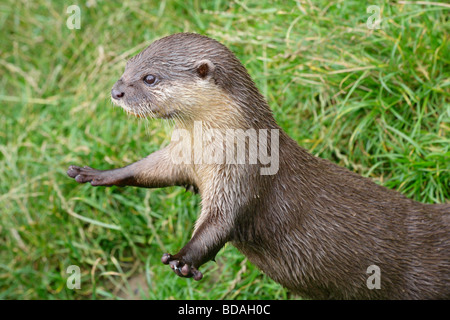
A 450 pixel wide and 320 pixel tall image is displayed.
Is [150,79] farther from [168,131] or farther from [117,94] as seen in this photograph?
[168,131]

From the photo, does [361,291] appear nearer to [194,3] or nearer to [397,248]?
[397,248]

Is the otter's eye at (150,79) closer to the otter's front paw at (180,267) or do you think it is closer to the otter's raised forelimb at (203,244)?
the otter's raised forelimb at (203,244)

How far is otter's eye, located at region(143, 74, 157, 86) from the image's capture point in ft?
7.39

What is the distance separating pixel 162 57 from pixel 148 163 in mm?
512

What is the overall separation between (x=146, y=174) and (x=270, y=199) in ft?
1.83

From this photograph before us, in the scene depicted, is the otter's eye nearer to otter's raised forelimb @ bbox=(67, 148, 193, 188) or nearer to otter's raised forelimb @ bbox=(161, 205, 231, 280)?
otter's raised forelimb @ bbox=(67, 148, 193, 188)

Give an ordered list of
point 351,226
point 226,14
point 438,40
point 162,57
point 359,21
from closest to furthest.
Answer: point 162,57 → point 351,226 → point 438,40 → point 359,21 → point 226,14

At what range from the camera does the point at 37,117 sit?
167 inches

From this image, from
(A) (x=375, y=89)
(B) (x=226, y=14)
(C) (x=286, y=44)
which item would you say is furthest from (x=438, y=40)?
(B) (x=226, y=14)

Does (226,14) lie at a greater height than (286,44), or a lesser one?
greater

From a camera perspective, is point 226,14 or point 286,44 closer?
point 286,44

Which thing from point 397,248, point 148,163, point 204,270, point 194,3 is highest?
point 194,3

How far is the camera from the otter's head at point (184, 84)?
2234mm

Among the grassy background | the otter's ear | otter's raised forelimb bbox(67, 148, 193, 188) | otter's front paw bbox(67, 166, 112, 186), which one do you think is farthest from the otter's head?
the grassy background
